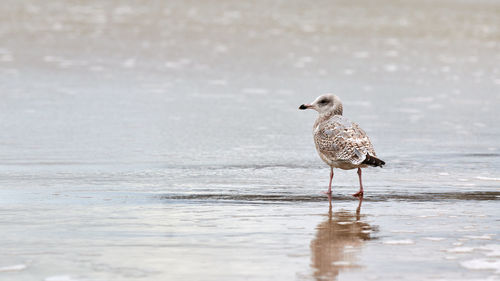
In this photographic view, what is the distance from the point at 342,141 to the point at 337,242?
6.10 ft

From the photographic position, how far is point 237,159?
9328 millimetres

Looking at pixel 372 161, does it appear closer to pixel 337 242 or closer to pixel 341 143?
pixel 341 143

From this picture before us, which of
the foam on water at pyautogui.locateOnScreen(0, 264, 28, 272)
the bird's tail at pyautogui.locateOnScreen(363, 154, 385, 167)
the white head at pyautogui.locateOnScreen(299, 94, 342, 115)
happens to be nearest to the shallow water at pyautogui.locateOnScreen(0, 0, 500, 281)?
the foam on water at pyautogui.locateOnScreen(0, 264, 28, 272)

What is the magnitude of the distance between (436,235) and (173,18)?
76.4 feet

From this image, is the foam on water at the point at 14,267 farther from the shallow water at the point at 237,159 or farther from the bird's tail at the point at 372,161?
the bird's tail at the point at 372,161

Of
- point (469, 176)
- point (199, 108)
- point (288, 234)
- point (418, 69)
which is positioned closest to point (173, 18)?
point (418, 69)

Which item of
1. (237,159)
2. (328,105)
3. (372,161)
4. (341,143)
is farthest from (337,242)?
(237,159)

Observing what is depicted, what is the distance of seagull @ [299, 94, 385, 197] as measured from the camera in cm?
754

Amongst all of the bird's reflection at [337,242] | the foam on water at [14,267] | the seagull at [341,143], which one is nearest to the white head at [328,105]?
the seagull at [341,143]

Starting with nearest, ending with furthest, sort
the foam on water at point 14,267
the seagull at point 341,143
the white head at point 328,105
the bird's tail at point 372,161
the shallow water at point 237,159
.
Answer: the foam on water at point 14,267
the shallow water at point 237,159
the bird's tail at point 372,161
the seagull at point 341,143
the white head at point 328,105

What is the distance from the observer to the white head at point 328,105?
27.5 ft

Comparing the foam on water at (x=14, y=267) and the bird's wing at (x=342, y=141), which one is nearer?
the foam on water at (x=14, y=267)

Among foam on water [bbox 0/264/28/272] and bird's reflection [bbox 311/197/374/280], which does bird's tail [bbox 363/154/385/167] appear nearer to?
bird's reflection [bbox 311/197/374/280]

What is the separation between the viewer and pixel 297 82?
621 inches
